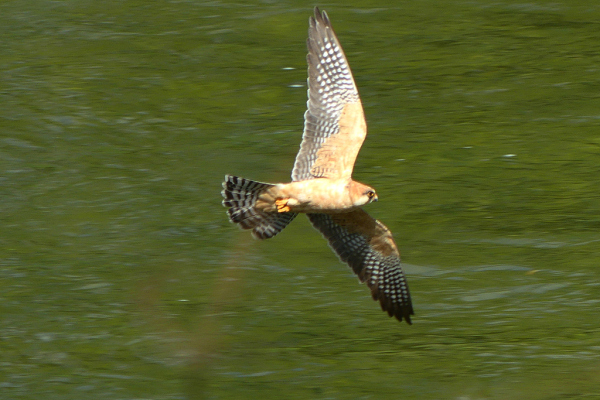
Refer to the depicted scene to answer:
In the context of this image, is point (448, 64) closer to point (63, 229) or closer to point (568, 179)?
point (568, 179)

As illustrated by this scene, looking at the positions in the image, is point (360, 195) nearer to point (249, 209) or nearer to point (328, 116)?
point (249, 209)

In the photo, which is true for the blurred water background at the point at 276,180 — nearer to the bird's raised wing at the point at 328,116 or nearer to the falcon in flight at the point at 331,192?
the falcon in flight at the point at 331,192

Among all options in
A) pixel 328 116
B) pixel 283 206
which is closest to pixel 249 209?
pixel 283 206

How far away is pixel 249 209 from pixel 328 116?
4.17ft

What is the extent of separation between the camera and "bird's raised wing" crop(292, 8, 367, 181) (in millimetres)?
10273

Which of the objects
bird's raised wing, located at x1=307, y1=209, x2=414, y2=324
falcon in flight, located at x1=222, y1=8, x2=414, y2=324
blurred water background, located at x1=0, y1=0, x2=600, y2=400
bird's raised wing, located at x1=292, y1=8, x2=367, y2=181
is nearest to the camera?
falcon in flight, located at x1=222, y1=8, x2=414, y2=324

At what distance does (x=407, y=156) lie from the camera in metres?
18.0

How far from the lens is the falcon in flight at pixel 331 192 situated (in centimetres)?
988

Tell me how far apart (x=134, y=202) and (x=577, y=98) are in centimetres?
819

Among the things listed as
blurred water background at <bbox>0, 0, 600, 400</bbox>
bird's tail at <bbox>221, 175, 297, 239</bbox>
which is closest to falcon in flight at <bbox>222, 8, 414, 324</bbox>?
bird's tail at <bbox>221, 175, 297, 239</bbox>

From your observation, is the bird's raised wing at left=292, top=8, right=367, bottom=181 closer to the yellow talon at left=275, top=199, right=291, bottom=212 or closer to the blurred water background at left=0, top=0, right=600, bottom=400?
the yellow talon at left=275, top=199, right=291, bottom=212

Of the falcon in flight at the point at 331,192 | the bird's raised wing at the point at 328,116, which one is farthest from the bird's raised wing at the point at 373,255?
the bird's raised wing at the point at 328,116

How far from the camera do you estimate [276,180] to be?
16828 millimetres

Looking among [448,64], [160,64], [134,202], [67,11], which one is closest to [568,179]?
[448,64]
